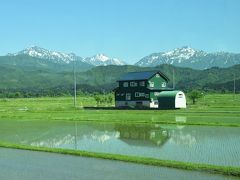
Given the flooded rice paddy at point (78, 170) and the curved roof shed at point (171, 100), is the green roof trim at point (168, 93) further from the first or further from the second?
the flooded rice paddy at point (78, 170)

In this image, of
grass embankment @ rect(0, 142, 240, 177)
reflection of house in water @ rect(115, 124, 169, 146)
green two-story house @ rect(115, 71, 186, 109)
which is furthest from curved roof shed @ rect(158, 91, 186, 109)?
grass embankment @ rect(0, 142, 240, 177)

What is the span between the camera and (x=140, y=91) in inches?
2159

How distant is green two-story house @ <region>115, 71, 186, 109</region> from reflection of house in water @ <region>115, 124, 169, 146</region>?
2347 cm

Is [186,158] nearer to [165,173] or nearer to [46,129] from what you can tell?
[165,173]

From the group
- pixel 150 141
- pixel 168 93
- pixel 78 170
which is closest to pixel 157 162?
pixel 78 170

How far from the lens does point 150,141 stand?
20703 millimetres

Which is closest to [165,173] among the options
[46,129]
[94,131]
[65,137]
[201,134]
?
[201,134]

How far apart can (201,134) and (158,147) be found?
15.7ft

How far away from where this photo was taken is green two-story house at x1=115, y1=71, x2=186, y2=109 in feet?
175

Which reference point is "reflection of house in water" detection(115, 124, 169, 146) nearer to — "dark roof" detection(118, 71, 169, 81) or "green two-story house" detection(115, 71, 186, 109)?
"green two-story house" detection(115, 71, 186, 109)

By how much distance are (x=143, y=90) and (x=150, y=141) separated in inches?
1333

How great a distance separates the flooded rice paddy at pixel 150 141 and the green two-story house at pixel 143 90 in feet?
81.3

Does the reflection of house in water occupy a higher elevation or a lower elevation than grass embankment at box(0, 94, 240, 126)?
lower

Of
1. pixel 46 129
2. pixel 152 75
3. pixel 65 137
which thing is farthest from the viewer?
pixel 152 75
